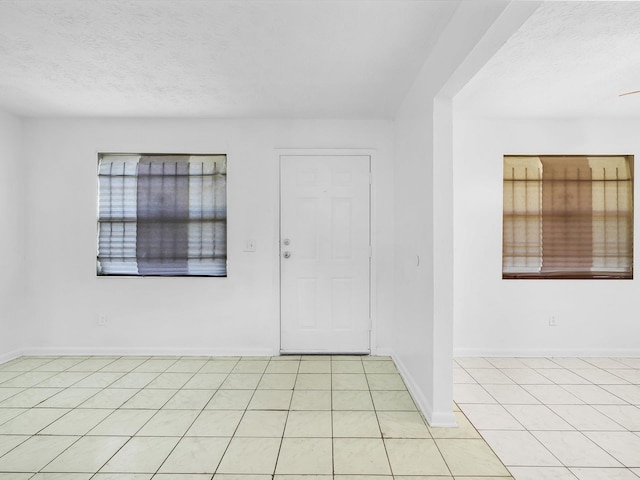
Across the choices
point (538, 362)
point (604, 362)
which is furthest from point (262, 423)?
point (604, 362)

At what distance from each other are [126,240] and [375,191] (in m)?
2.64

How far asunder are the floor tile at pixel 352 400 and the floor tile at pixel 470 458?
23.9 inches

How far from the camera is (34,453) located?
2070mm

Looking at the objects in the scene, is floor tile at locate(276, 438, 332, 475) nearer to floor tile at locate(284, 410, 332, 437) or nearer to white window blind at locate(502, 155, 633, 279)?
floor tile at locate(284, 410, 332, 437)

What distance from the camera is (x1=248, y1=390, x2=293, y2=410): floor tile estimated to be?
8.58 ft

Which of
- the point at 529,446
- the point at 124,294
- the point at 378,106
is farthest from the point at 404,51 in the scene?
the point at 124,294

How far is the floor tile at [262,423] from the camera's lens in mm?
2270

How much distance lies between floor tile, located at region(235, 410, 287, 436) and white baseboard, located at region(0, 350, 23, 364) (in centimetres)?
278

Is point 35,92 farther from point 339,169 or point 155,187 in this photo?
point 339,169

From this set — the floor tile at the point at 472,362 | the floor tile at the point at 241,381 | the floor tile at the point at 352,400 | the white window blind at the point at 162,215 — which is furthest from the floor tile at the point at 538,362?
the white window blind at the point at 162,215

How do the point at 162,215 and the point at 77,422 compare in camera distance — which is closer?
the point at 77,422

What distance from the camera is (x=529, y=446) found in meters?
2.15

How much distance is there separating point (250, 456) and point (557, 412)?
2160mm

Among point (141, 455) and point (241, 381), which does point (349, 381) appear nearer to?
point (241, 381)
